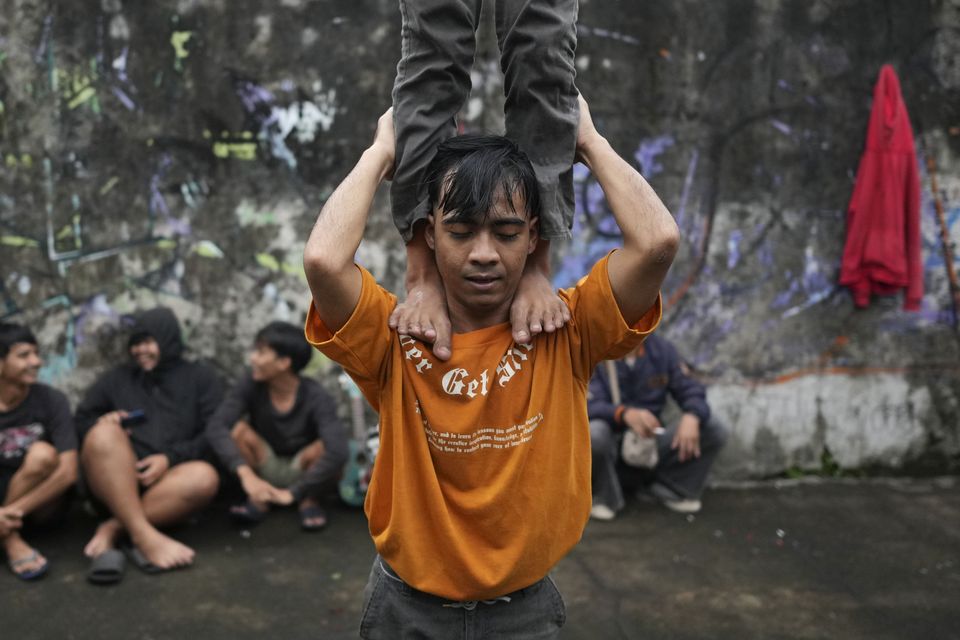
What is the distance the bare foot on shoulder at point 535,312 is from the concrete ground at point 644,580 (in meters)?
1.94

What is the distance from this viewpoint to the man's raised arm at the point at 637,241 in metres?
2.02

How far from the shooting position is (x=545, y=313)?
6.94 feet

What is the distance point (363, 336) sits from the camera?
2.05 meters

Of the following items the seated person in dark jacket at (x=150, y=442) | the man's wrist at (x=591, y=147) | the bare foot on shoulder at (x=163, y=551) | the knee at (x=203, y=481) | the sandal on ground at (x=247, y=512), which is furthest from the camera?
the sandal on ground at (x=247, y=512)

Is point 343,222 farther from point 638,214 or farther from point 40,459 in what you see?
point 40,459

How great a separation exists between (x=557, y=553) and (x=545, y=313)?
528mm

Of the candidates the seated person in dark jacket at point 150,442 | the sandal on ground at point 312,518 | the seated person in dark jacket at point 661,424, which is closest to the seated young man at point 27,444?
the seated person in dark jacket at point 150,442

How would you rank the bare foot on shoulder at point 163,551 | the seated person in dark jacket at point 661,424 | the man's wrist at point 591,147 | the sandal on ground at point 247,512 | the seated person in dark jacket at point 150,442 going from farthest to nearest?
1. the seated person in dark jacket at point 661,424
2. the sandal on ground at point 247,512
3. the seated person in dark jacket at point 150,442
4. the bare foot on shoulder at point 163,551
5. the man's wrist at point 591,147

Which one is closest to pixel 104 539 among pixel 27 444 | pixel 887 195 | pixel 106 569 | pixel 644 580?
pixel 106 569

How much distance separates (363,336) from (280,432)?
9.66 feet

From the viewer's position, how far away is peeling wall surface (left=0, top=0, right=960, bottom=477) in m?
4.85

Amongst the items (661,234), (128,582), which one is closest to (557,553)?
(661,234)

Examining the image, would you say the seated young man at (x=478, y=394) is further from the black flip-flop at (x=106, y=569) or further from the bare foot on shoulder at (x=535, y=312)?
→ the black flip-flop at (x=106, y=569)

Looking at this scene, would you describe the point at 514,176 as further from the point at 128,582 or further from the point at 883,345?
the point at 883,345
